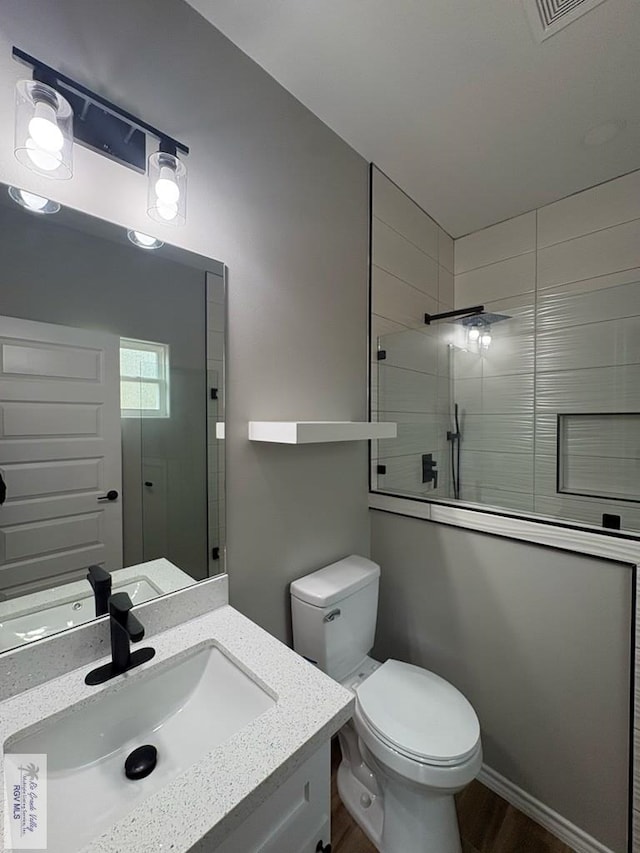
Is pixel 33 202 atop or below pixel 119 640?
atop

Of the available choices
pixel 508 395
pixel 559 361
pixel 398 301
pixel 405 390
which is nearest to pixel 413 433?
pixel 405 390

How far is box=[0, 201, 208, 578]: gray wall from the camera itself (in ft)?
2.72

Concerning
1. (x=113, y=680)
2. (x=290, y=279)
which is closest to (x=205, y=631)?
(x=113, y=680)

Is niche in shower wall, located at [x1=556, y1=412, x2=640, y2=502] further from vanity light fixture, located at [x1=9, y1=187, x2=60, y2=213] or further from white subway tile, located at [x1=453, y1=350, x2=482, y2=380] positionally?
vanity light fixture, located at [x1=9, y1=187, x2=60, y2=213]

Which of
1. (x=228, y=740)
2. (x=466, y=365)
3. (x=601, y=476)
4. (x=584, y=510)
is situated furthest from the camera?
(x=466, y=365)

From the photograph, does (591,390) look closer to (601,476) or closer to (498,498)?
(601,476)

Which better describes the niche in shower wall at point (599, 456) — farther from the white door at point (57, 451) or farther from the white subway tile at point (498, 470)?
the white door at point (57, 451)

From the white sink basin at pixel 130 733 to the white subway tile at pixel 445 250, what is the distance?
93.4 inches

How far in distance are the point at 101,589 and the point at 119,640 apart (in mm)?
138

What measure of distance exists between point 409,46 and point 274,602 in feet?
6.47

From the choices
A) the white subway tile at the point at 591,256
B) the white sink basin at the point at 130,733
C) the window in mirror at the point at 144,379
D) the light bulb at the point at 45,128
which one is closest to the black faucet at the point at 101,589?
the white sink basin at the point at 130,733

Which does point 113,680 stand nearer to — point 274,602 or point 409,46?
point 274,602

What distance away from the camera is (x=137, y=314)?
1.01 meters

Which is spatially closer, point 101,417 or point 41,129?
point 41,129
